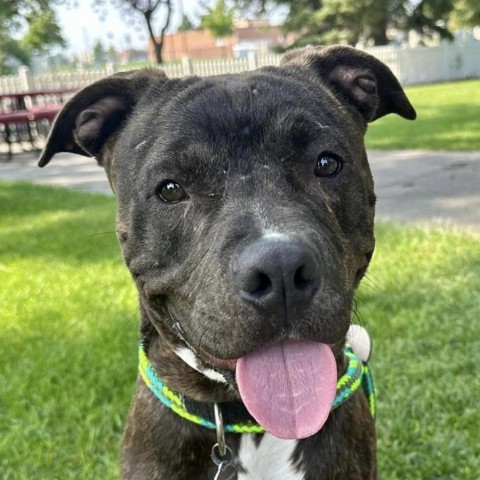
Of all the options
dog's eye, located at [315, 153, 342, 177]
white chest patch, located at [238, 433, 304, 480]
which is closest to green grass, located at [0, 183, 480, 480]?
white chest patch, located at [238, 433, 304, 480]

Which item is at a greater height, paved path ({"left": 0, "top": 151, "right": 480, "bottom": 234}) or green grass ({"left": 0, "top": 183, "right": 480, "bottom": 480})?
green grass ({"left": 0, "top": 183, "right": 480, "bottom": 480})

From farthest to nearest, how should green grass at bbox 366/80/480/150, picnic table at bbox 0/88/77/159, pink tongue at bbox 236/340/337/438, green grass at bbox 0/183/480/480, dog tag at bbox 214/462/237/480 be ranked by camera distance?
1. picnic table at bbox 0/88/77/159
2. green grass at bbox 366/80/480/150
3. green grass at bbox 0/183/480/480
4. dog tag at bbox 214/462/237/480
5. pink tongue at bbox 236/340/337/438

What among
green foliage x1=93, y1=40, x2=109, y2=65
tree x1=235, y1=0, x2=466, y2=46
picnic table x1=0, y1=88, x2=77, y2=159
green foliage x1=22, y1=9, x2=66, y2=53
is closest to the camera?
picnic table x1=0, y1=88, x2=77, y2=159

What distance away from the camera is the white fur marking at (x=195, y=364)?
93.6 inches

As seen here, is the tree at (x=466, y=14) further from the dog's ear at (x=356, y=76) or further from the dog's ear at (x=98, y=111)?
the dog's ear at (x=98, y=111)

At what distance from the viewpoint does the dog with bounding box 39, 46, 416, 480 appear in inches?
74.4

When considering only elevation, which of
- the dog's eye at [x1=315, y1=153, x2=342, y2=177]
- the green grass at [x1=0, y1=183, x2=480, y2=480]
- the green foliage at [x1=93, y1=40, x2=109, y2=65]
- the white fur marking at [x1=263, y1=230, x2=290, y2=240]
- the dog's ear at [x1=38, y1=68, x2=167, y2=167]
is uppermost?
the dog's ear at [x1=38, y1=68, x2=167, y2=167]

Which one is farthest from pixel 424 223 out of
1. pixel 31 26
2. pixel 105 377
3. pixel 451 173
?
pixel 31 26

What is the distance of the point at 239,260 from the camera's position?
1.82 meters

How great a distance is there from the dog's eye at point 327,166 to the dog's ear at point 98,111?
87 centimetres

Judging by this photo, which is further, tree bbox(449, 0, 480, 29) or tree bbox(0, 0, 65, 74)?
tree bbox(449, 0, 480, 29)

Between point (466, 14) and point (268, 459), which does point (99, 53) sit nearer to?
point (466, 14)

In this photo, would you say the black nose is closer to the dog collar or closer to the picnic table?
the dog collar

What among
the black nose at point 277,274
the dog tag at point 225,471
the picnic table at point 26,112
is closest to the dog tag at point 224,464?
the dog tag at point 225,471
